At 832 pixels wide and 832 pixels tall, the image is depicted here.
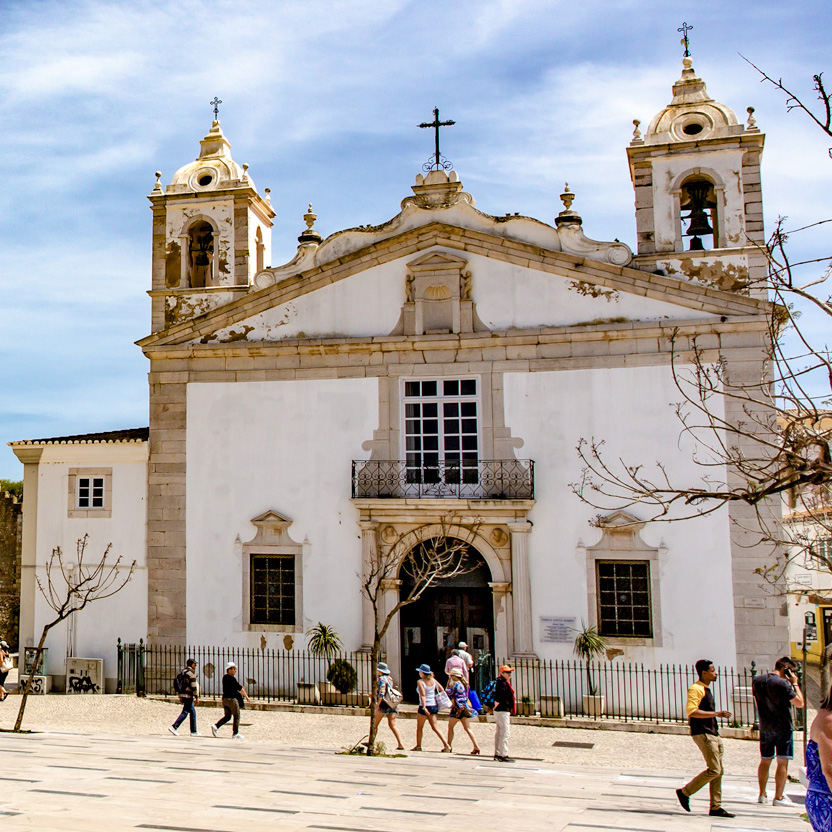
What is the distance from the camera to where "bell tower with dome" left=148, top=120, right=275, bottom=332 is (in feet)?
65.7

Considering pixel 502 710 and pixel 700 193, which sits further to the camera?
pixel 700 193

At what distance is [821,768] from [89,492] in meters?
17.3

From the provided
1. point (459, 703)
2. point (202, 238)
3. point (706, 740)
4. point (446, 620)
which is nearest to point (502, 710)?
point (459, 703)

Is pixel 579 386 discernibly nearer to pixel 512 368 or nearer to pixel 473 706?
pixel 512 368

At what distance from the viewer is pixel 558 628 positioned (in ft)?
56.0

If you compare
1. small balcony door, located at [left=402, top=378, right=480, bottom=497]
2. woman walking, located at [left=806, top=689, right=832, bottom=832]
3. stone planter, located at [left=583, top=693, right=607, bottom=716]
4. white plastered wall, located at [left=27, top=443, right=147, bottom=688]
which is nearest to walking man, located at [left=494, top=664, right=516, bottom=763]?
stone planter, located at [left=583, top=693, right=607, bottom=716]


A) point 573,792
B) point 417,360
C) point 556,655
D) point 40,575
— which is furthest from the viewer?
point 40,575

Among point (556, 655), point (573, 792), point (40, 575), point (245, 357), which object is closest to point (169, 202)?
point (245, 357)

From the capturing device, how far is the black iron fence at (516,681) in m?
16.3

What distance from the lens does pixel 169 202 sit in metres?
20.8

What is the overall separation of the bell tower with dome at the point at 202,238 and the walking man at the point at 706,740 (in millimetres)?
13178

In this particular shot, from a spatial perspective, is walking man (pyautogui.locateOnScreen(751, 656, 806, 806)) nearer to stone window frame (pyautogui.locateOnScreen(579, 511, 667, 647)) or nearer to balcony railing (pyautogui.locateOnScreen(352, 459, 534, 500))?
stone window frame (pyautogui.locateOnScreen(579, 511, 667, 647))

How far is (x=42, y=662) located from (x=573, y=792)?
42.3 ft

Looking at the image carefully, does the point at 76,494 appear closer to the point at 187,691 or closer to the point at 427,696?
the point at 187,691
